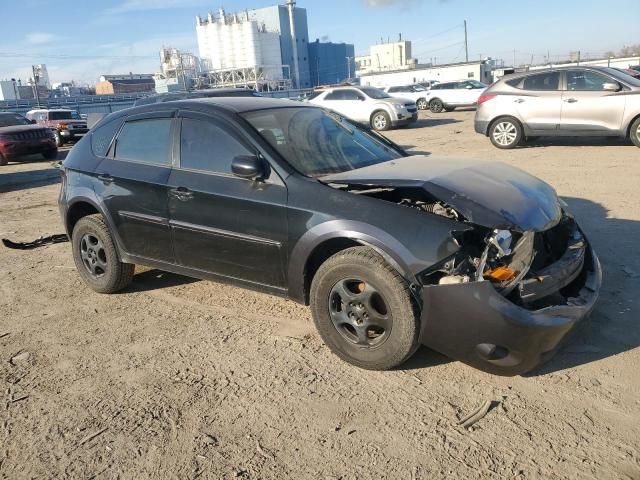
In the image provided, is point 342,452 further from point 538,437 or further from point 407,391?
point 538,437

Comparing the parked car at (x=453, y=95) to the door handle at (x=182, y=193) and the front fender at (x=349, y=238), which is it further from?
the front fender at (x=349, y=238)

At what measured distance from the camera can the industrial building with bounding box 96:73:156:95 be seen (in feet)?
334

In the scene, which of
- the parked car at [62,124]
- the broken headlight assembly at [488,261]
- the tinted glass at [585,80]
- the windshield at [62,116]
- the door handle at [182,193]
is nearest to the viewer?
the broken headlight assembly at [488,261]

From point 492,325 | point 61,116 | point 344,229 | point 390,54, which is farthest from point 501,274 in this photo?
point 390,54

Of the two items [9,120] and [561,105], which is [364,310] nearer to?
[561,105]

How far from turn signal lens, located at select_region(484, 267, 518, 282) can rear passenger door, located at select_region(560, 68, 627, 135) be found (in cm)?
925

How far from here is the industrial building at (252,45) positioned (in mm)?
92938

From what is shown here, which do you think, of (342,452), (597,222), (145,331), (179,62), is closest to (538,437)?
(342,452)

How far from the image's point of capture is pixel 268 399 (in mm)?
3121

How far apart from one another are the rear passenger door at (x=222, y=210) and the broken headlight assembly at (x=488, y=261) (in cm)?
114

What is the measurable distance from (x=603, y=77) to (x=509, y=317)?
9.75 m

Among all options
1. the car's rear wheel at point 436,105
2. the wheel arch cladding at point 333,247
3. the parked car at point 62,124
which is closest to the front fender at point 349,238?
the wheel arch cladding at point 333,247

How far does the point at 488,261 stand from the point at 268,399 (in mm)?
1493

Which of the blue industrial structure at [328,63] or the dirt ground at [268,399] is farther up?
the blue industrial structure at [328,63]
